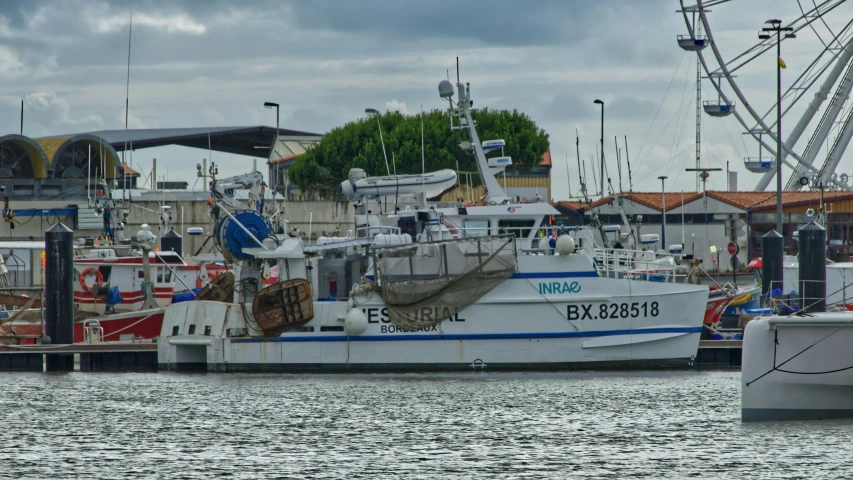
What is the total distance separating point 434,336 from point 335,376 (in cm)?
262

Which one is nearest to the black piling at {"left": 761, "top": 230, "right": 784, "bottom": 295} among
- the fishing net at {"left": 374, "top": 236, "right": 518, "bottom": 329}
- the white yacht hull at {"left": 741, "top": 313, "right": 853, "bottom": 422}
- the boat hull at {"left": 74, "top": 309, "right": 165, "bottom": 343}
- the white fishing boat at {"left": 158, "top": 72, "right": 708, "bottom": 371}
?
the white fishing boat at {"left": 158, "top": 72, "right": 708, "bottom": 371}

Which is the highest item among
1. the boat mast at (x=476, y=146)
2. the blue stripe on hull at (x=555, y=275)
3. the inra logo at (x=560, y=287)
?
the boat mast at (x=476, y=146)

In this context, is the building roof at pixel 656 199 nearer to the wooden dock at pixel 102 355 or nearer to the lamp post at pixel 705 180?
the lamp post at pixel 705 180

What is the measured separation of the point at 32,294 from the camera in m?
48.2

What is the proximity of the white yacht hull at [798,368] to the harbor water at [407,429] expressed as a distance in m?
0.32

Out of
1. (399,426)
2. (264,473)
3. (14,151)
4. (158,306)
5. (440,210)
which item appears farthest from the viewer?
(14,151)

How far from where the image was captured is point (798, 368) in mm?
22156

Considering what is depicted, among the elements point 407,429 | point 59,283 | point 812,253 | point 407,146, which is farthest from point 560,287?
point 407,146

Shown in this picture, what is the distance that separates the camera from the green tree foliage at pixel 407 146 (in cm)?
7712

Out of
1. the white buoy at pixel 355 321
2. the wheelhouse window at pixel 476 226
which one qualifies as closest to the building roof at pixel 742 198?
the wheelhouse window at pixel 476 226

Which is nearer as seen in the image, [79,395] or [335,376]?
[79,395]

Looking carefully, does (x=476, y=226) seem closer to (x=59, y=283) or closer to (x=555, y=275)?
(x=555, y=275)

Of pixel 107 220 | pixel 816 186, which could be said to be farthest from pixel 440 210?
pixel 816 186

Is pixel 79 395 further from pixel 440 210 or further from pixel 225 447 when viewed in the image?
pixel 440 210
